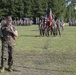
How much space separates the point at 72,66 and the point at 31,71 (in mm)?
1951

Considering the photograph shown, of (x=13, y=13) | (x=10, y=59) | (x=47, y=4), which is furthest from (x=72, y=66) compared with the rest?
(x=47, y=4)

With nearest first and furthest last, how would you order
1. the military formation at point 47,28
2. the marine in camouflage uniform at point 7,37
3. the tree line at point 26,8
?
the marine in camouflage uniform at point 7,37, the military formation at point 47,28, the tree line at point 26,8

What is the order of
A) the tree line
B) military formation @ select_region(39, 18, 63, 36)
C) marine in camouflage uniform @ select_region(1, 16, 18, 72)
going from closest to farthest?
marine in camouflage uniform @ select_region(1, 16, 18, 72), military formation @ select_region(39, 18, 63, 36), the tree line

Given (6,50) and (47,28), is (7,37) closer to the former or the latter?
(6,50)

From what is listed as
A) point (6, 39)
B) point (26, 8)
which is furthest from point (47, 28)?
point (26, 8)

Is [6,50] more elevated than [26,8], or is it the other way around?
[6,50]

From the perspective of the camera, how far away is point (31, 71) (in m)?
10.9

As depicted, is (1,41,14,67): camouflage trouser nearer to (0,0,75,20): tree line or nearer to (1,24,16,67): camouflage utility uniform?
(1,24,16,67): camouflage utility uniform

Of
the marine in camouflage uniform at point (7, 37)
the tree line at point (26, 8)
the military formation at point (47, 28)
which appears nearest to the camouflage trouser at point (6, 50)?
the marine in camouflage uniform at point (7, 37)

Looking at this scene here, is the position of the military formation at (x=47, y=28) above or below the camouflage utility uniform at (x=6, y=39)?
below

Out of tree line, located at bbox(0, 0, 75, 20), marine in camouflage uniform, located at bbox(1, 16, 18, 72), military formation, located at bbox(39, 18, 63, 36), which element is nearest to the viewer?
marine in camouflage uniform, located at bbox(1, 16, 18, 72)

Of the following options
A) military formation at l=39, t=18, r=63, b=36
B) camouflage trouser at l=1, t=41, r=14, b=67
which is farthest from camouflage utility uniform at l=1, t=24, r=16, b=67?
military formation at l=39, t=18, r=63, b=36

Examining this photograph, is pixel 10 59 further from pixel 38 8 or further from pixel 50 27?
pixel 38 8

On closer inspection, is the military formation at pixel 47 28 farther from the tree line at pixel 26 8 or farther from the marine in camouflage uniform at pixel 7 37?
the tree line at pixel 26 8
